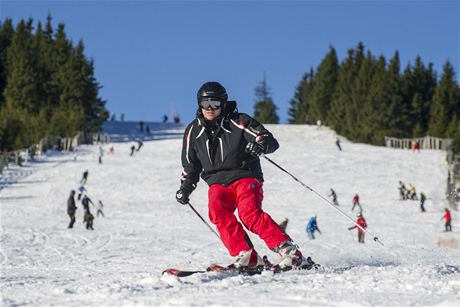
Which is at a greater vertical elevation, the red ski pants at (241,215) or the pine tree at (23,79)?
the pine tree at (23,79)

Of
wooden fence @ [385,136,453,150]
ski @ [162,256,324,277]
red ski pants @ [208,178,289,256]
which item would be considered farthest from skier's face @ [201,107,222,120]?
wooden fence @ [385,136,453,150]

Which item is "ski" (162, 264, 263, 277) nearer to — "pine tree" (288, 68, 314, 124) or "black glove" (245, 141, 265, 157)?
"black glove" (245, 141, 265, 157)

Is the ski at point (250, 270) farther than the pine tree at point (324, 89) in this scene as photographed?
No

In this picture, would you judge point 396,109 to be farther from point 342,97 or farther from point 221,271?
point 221,271

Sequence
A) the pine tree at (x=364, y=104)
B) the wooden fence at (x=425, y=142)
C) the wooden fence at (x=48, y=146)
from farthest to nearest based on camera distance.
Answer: the pine tree at (x=364, y=104) → the wooden fence at (x=425, y=142) → the wooden fence at (x=48, y=146)

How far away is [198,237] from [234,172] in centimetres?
1065

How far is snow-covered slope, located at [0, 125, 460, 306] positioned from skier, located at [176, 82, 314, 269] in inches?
27.2

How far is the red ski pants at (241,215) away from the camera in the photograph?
640 centimetres

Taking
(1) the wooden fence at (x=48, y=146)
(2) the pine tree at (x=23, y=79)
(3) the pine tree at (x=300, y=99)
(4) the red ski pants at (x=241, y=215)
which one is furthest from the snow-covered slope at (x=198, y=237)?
(3) the pine tree at (x=300, y=99)

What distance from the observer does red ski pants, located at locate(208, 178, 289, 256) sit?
21.0 ft

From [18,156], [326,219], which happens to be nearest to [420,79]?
[18,156]

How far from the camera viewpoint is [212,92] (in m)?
6.62

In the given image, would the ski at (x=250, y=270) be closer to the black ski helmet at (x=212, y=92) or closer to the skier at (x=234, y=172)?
the skier at (x=234, y=172)

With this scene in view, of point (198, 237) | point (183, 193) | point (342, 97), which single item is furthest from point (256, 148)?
point (342, 97)
